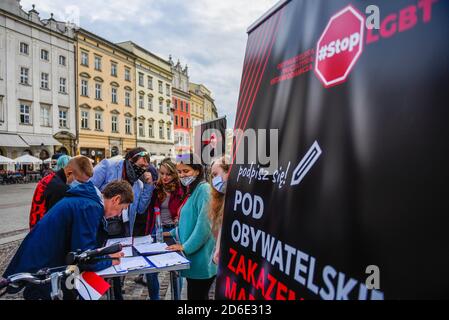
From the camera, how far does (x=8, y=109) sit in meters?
22.3

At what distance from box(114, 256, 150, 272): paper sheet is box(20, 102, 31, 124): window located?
1002 inches

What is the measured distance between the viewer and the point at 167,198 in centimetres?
410

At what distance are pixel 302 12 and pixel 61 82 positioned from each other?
97.2 ft

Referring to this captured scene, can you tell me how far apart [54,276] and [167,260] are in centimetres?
97

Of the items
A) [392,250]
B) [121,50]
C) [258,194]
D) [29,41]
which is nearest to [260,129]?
[258,194]

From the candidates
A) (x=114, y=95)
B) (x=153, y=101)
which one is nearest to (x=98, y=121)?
(x=114, y=95)

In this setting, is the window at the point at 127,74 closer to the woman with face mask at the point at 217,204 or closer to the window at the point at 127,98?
the window at the point at 127,98

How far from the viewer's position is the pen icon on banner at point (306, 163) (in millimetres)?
1297

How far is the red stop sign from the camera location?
1179 mm

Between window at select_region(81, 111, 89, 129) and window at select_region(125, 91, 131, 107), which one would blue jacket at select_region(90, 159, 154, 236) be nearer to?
window at select_region(81, 111, 89, 129)

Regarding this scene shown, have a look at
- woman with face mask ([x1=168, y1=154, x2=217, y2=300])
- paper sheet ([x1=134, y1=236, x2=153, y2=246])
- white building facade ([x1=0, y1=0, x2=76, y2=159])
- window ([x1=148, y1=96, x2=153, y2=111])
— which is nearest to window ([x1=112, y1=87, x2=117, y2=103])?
white building facade ([x1=0, y1=0, x2=76, y2=159])

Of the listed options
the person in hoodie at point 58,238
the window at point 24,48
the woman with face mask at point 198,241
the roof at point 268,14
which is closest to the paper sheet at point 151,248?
the woman with face mask at point 198,241

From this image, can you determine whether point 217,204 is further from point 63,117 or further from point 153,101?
Result: point 153,101

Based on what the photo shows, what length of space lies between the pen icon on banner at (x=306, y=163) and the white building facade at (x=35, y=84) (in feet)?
82.5
